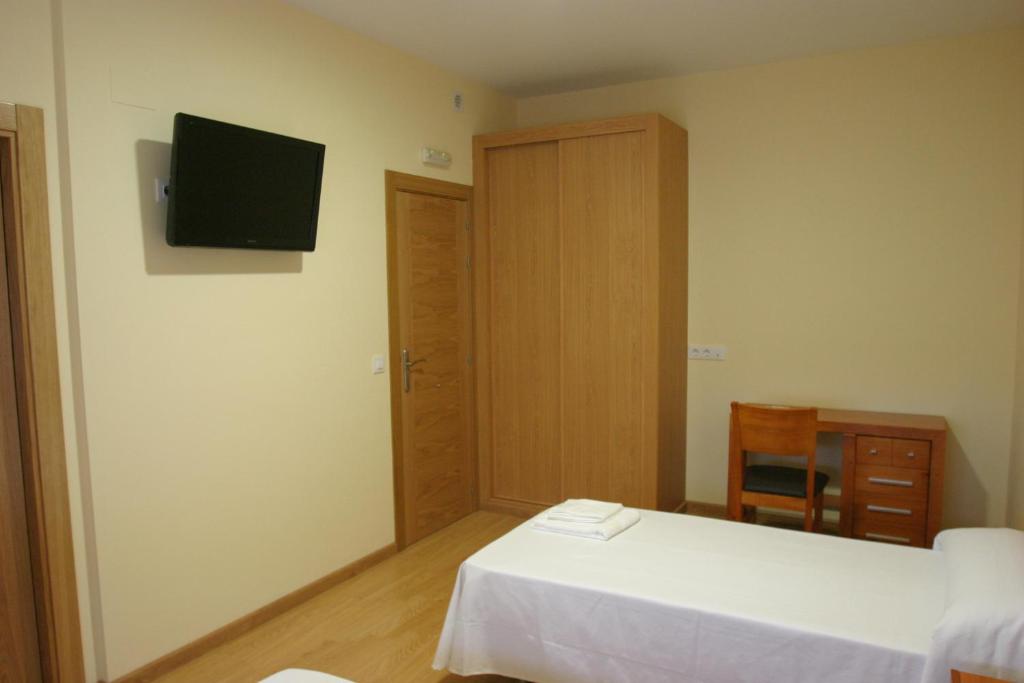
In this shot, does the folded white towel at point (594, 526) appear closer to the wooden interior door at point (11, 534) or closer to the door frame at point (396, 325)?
the door frame at point (396, 325)

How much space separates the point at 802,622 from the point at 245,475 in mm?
2256

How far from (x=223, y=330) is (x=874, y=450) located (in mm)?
3196

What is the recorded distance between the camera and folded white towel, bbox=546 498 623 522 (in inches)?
113

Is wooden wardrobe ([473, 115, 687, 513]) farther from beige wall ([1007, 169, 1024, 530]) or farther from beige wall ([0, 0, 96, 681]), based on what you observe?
beige wall ([0, 0, 96, 681])

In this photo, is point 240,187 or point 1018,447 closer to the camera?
point 240,187

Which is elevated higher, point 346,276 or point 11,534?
point 346,276

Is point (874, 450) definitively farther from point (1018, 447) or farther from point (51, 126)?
point (51, 126)

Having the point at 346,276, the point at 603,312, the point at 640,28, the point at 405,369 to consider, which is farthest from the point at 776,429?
the point at 346,276

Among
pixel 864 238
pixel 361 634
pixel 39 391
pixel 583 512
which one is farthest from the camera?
pixel 864 238

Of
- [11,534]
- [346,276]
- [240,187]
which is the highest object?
[240,187]

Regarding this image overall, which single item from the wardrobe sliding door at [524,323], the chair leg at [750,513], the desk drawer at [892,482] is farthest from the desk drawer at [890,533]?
the wardrobe sliding door at [524,323]

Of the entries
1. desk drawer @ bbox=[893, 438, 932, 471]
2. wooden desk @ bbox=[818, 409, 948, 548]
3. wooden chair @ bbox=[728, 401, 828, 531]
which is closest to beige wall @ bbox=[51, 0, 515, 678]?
wooden chair @ bbox=[728, 401, 828, 531]

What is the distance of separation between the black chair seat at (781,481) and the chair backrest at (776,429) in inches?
6.3

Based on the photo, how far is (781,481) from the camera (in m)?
3.76
